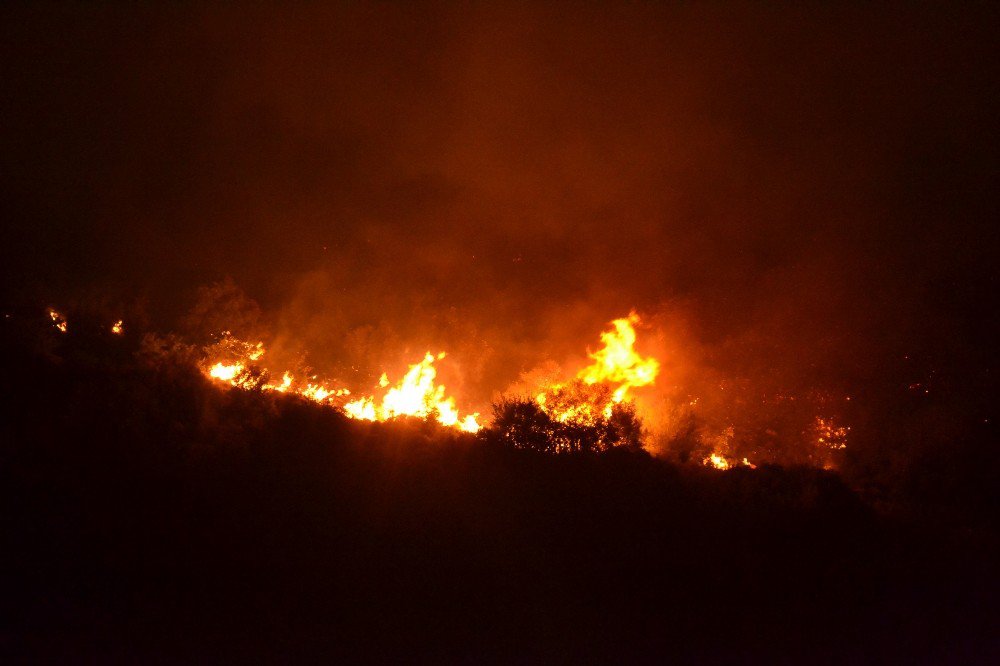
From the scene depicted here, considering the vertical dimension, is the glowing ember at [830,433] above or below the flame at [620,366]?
below

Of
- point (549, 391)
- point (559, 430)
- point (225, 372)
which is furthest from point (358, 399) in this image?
point (559, 430)

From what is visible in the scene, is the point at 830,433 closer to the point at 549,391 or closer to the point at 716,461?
the point at 716,461

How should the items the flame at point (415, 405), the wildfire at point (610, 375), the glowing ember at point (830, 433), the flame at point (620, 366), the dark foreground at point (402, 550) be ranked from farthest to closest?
1. the flame at point (620, 366)
2. the glowing ember at point (830, 433)
3. the wildfire at point (610, 375)
4. the flame at point (415, 405)
5. the dark foreground at point (402, 550)

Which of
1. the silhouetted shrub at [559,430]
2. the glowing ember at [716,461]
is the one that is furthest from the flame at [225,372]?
the glowing ember at [716,461]

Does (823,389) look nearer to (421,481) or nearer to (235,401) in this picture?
(421,481)

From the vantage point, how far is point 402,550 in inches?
261

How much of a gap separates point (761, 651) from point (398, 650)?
3.84 meters

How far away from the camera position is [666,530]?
7.37 m

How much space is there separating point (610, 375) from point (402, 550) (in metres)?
8.35

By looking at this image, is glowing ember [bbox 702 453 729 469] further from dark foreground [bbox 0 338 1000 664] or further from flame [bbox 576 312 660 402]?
flame [bbox 576 312 660 402]

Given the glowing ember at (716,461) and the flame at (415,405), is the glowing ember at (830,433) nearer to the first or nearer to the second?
the glowing ember at (716,461)

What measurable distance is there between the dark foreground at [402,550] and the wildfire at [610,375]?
182cm

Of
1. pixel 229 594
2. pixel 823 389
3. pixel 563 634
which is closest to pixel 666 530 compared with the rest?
pixel 563 634

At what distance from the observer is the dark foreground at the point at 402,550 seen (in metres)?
5.68
